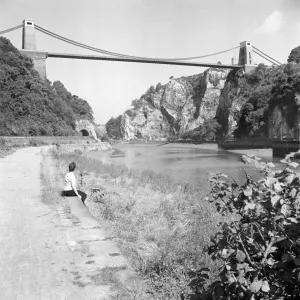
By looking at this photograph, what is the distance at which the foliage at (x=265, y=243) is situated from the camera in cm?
183

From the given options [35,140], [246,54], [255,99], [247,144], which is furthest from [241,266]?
[246,54]

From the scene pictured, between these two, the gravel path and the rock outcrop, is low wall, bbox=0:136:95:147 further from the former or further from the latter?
the gravel path

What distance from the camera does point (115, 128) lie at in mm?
192750

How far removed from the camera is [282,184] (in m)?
1.91

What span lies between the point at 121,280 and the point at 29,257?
1311 millimetres

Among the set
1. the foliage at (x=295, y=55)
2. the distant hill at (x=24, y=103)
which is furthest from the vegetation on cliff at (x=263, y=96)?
the distant hill at (x=24, y=103)

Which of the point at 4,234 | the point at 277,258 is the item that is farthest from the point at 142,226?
the point at 277,258

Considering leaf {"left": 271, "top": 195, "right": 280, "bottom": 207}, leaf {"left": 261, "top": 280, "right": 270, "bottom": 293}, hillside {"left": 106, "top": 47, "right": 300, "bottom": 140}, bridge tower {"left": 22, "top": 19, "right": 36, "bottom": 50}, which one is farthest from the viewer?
bridge tower {"left": 22, "top": 19, "right": 36, "bottom": 50}

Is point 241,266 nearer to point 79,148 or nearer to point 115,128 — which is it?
point 79,148

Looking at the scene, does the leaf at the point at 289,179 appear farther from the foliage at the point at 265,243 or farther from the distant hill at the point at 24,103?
the distant hill at the point at 24,103

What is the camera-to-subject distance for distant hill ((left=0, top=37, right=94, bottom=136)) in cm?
4181

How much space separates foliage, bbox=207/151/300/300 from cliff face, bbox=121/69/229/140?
5403 inches

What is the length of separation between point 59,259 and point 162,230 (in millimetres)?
2605

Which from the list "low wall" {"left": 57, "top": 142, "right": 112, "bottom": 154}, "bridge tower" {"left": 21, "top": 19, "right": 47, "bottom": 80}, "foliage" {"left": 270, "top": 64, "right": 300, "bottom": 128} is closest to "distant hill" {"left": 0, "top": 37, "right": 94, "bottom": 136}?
"low wall" {"left": 57, "top": 142, "right": 112, "bottom": 154}
